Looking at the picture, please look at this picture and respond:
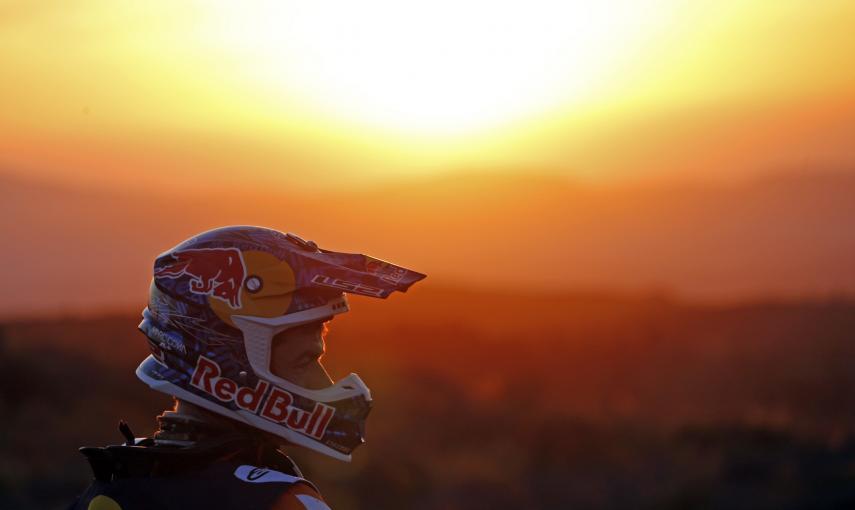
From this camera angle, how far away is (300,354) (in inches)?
181

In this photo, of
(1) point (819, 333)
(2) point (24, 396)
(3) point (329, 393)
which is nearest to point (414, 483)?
(2) point (24, 396)

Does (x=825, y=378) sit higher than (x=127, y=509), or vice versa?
(x=825, y=378)

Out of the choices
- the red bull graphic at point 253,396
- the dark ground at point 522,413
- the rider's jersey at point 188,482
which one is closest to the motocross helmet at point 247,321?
A: the red bull graphic at point 253,396

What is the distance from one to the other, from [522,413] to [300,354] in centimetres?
3270

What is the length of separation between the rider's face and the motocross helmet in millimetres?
37

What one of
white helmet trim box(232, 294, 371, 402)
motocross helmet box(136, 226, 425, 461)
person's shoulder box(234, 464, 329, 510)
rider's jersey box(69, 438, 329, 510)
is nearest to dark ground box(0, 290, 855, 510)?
motocross helmet box(136, 226, 425, 461)

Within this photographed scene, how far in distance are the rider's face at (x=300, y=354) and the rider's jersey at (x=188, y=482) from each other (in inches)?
17.1

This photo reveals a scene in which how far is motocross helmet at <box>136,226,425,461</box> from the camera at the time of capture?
4480 millimetres

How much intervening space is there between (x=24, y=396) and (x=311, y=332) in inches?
1060

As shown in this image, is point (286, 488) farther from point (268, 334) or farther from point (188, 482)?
point (268, 334)

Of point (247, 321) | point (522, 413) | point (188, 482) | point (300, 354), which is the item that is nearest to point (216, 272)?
point (247, 321)

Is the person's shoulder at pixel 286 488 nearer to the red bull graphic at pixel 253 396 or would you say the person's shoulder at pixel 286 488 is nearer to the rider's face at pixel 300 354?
the red bull graphic at pixel 253 396

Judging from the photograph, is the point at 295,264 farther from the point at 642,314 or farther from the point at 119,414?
the point at 642,314

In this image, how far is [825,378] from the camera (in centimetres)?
4612
